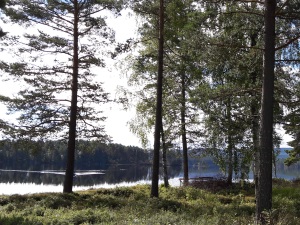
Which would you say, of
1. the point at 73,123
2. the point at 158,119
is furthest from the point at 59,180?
the point at 158,119

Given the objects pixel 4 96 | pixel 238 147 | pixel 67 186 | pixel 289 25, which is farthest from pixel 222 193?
pixel 4 96

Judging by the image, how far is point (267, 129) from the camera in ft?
29.5

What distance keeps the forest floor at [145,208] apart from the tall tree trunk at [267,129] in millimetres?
380

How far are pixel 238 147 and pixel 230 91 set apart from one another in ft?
9.09

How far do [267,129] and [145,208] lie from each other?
4864 mm

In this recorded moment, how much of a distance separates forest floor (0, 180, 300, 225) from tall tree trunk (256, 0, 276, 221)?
1.25 ft

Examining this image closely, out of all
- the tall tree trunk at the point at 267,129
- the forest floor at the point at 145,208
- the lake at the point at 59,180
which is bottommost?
the lake at the point at 59,180

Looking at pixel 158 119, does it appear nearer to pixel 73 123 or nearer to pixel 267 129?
pixel 73 123

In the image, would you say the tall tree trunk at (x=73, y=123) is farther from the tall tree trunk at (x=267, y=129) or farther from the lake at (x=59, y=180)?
the tall tree trunk at (x=267, y=129)

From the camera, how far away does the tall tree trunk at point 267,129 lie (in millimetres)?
8875

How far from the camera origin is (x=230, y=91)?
11.5m

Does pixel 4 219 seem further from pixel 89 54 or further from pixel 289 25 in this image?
pixel 89 54

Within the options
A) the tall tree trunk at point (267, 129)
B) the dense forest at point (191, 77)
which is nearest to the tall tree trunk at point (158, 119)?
the dense forest at point (191, 77)

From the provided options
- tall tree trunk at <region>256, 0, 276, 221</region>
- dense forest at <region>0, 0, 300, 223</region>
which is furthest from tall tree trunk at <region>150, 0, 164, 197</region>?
tall tree trunk at <region>256, 0, 276, 221</region>
